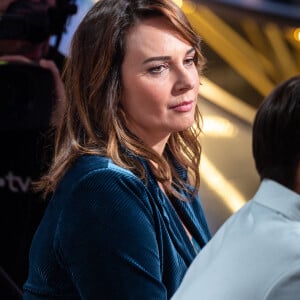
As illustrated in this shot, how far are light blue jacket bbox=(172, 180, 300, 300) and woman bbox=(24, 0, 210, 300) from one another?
23 centimetres

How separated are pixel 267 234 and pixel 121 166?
0.41 meters

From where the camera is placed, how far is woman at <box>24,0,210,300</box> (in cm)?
132

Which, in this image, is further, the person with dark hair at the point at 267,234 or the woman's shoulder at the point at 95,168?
the woman's shoulder at the point at 95,168

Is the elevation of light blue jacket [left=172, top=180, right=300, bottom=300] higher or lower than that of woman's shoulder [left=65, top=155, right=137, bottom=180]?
higher

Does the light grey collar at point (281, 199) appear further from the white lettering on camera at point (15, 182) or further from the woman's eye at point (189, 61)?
the white lettering on camera at point (15, 182)

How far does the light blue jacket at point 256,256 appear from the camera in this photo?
0.97m

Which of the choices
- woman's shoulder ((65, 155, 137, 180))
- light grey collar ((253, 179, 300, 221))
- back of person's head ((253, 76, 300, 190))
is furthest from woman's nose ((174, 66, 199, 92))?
light grey collar ((253, 179, 300, 221))

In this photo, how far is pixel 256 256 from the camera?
100cm

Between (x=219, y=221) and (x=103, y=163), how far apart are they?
1919mm

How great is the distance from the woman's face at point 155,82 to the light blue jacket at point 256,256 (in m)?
0.37

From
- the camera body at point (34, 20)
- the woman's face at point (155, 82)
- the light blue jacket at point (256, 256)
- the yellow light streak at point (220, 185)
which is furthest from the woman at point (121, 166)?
the yellow light streak at point (220, 185)

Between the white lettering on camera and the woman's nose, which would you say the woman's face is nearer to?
the woman's nose

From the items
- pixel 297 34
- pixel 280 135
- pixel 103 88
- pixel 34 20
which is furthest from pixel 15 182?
pixel 280 135

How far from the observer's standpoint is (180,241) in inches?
56.2
